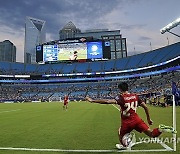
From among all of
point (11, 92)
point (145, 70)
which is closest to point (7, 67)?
point (11, 92)

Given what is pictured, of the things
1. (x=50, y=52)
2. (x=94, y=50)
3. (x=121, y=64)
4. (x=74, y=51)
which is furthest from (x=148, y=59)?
(x=50, y=52)

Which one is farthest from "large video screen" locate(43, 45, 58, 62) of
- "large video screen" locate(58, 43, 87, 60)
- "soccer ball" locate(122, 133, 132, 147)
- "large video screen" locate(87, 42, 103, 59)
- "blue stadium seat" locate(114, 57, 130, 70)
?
"soccer ball" locate(122, 133, 132, 147)

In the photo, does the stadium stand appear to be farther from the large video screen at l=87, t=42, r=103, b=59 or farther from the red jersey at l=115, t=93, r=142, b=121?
the red jersey at l=115, t=93, r=142, b=121

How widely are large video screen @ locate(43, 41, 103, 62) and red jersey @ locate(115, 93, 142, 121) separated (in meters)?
72.0

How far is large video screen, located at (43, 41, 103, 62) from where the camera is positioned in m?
79.6

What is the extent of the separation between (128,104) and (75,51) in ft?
247

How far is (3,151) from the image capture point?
716 cm

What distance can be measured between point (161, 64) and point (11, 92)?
60.6 m

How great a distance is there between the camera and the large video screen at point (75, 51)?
7956 centimetres

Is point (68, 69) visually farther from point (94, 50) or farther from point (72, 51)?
point (94, 50)

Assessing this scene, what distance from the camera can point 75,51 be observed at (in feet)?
266

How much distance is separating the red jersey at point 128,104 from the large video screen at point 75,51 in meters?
72.0

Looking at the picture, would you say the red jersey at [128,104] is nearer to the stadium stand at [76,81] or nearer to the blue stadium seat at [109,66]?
the stadium stand at [76,81]

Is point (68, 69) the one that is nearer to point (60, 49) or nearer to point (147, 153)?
point (60, 49)
